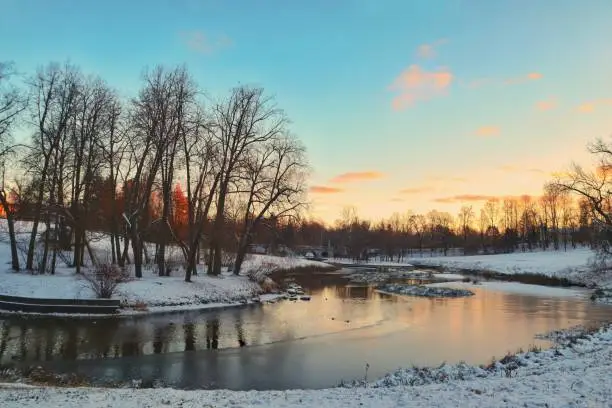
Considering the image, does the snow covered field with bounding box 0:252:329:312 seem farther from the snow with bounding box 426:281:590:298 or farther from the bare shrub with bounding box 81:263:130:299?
the snow with bounding box 426:281:590:298

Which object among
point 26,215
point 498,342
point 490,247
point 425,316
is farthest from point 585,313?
point 490,247

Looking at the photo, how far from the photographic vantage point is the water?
14.9 metres

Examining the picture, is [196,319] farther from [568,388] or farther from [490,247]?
[490,247]

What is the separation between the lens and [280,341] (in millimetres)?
19891

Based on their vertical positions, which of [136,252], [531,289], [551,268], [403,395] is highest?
[136,252]

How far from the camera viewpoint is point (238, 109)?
118ft

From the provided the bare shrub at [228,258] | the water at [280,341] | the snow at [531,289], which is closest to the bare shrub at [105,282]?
the water at [280,341]

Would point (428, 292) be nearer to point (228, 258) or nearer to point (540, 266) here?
point (228, 258)

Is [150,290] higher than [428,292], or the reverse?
[150,290]

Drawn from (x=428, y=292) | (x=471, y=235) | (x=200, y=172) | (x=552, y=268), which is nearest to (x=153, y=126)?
(x=200, y=172)

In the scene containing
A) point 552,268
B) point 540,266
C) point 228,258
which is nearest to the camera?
point 228,258

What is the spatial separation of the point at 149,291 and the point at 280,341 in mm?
11821

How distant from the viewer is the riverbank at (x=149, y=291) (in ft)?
85.1

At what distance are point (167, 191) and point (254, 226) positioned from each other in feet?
26.8
